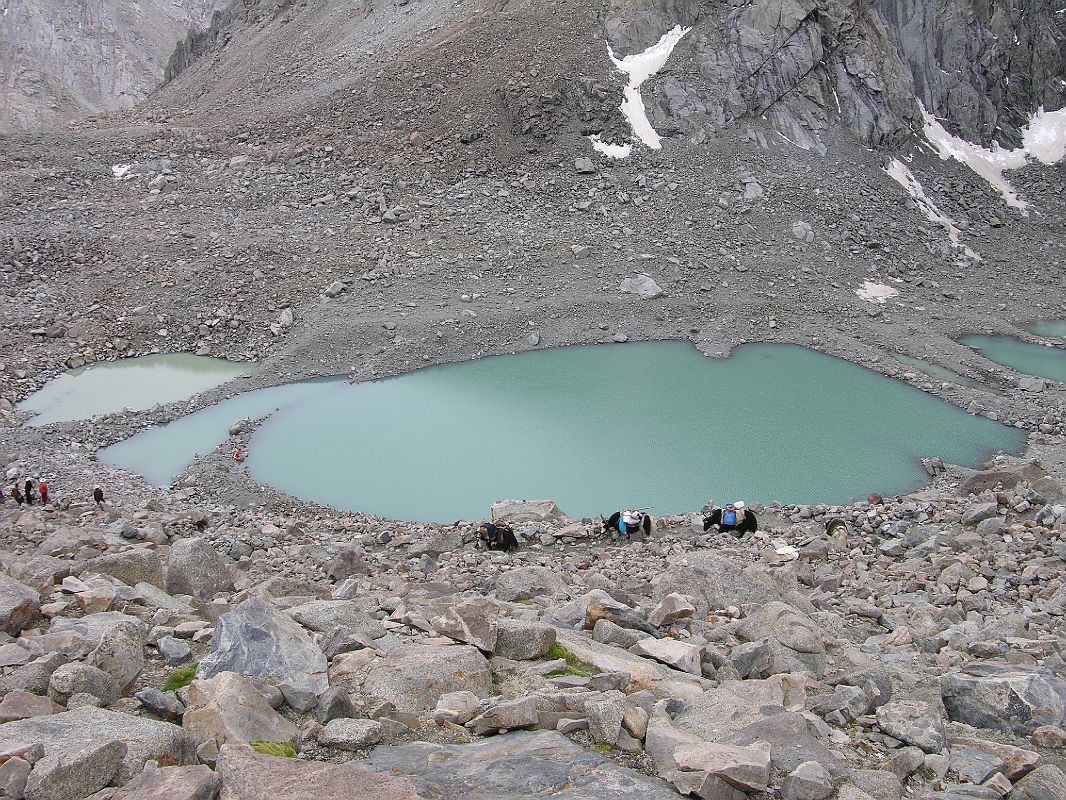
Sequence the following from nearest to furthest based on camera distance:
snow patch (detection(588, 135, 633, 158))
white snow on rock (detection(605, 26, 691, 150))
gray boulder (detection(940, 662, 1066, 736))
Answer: gray boulder (detection(940, 662, 1066, 736)), snow patch (detection(588, 135, 633, 158)), white snow on rock (detection(605, 26, 691, 150))

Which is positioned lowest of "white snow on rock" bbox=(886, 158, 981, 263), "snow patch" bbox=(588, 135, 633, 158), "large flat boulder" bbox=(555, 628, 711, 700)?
"large flat boulder" bbox=(555, 628, 711, 700)

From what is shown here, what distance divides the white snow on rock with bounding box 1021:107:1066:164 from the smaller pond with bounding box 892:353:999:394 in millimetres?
24525

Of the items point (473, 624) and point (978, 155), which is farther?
point (978, 155)

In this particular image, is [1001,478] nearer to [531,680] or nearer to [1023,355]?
[531,680]

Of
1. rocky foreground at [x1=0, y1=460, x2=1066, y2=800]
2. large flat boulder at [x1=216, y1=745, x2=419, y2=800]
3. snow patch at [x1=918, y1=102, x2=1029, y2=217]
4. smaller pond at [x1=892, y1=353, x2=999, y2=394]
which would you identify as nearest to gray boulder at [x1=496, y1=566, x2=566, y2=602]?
rocky foreground at [x1=0, y1=460, x2=1066, y2=800]

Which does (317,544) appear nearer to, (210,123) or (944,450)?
(944,450)

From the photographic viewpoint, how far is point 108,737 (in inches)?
222

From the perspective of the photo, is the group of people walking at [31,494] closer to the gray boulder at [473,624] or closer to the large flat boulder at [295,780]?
the gray boulder at [473,624]

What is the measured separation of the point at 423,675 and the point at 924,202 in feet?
136

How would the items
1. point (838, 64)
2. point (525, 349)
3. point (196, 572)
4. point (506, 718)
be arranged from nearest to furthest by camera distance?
point (506, 718), point (196, 572), point (525, 349), point (838, 64)

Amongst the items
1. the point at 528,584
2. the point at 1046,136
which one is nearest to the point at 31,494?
the point at 528,584

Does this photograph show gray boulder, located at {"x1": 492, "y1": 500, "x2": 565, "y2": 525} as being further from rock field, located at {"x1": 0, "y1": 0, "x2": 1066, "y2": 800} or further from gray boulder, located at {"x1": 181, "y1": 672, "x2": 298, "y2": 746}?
gray boulder, located at {"x1": 181, "y1": 672, "x2": 298, "y2": 746}

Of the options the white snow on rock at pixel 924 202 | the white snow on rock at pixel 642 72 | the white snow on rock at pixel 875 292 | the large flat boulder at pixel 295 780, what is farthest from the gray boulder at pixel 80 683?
the white snow on rock at pixel 924 202

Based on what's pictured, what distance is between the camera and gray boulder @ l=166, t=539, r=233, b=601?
11.4 meters
